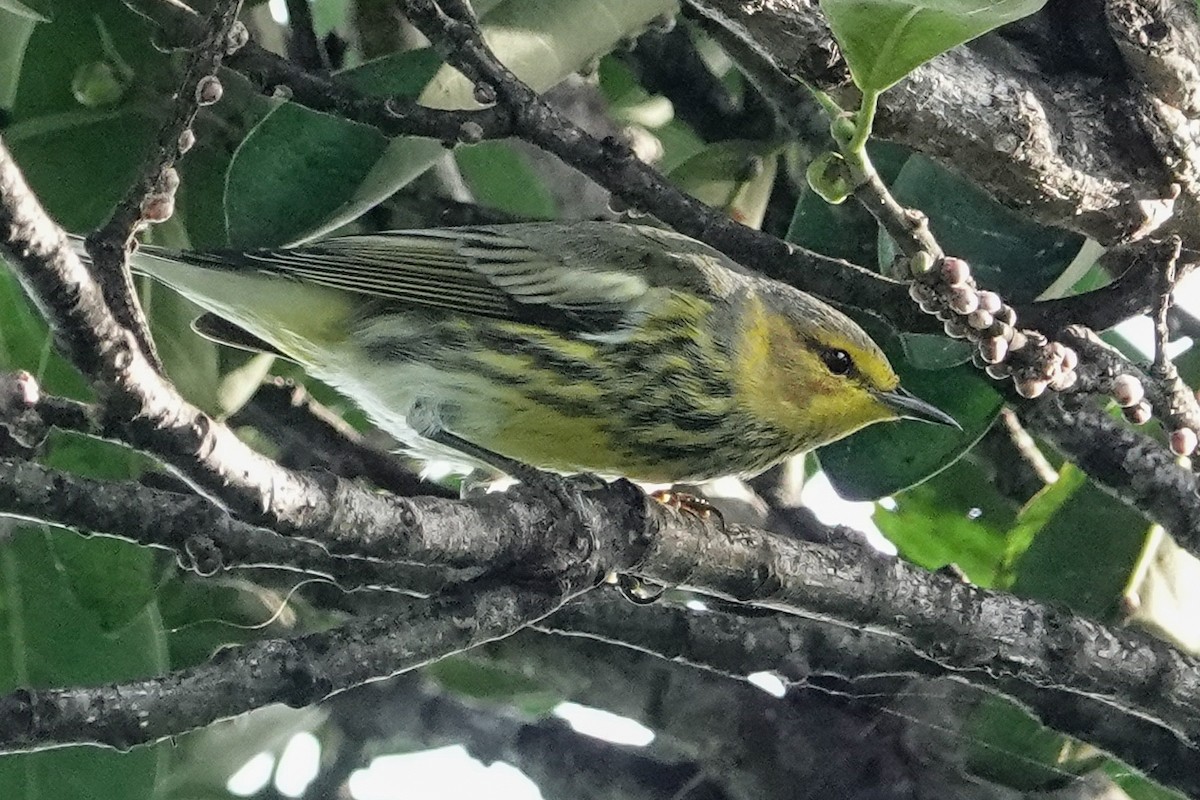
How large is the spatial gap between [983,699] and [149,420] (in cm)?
161

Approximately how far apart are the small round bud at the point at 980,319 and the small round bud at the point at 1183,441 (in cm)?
31

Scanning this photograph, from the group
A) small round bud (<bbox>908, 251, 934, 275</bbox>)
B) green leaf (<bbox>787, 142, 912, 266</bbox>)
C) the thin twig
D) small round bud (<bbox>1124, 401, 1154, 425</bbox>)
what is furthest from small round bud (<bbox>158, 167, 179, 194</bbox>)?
small round bud (<bbox>1124, 401, 1154, 425</bbox>)

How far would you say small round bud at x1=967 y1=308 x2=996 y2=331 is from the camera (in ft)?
5.43

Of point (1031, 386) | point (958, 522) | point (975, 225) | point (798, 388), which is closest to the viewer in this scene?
point (1031, 386)

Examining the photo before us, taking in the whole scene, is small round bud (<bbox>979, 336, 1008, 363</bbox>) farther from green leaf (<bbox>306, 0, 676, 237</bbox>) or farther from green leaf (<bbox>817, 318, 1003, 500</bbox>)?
green leaf (<bbox>306, 0, 676, 237</bbox>)

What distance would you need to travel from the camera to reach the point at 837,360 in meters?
2.64

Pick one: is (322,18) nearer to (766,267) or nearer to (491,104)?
(491,104)

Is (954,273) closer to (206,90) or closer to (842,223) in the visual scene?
(842,223)

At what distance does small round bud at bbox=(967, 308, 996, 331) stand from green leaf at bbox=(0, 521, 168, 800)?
1191 millimetres

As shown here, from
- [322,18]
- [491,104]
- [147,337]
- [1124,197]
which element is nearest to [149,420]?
[147,337]

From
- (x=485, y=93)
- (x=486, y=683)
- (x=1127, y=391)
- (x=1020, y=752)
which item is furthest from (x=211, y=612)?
(x=1127, y=391)

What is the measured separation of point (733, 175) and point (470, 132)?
76 centimetres

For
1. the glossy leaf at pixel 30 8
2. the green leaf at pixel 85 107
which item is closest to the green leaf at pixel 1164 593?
the green leaf at pixel 85 107

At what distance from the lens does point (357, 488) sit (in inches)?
58.9
